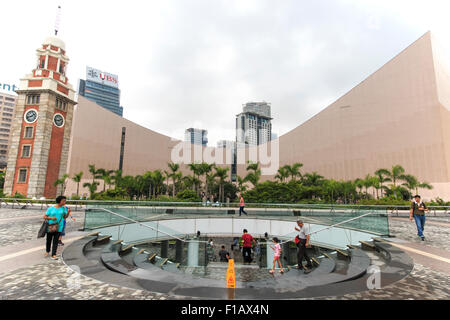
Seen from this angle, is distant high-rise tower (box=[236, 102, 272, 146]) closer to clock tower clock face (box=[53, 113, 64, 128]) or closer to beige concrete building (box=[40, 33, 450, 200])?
beige concrete building (box=[40, 33, 450, 200])

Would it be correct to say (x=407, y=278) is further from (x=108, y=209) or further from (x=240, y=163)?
(x=240, y=163)

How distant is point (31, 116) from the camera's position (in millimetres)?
25703

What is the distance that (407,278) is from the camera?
145 inches

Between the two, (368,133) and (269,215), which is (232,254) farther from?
(368,133)

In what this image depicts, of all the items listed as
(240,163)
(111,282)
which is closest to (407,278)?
(111,282)

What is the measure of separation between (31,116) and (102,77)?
115548 millimetres

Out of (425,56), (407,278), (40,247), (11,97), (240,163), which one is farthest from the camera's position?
(11,97)

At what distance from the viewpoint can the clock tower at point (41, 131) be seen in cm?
2473

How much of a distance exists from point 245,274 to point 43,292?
6193 millimetres

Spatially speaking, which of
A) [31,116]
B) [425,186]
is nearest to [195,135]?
[31,116]

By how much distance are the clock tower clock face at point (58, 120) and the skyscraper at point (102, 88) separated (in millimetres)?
102723

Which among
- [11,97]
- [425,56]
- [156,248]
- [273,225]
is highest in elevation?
[11,97]
